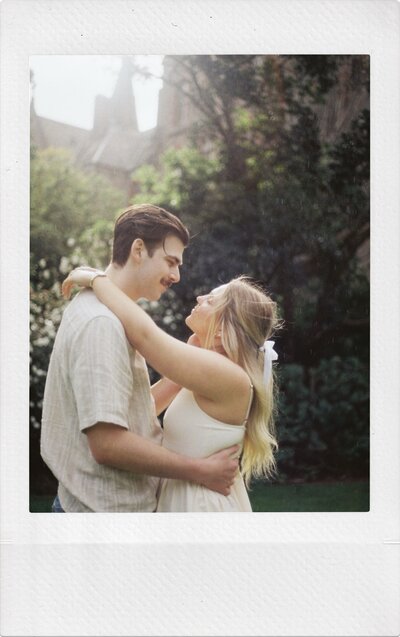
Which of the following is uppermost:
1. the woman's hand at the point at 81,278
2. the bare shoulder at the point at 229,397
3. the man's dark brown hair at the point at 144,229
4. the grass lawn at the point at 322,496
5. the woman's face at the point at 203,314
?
the man's dark brown hair at the point at 144,229

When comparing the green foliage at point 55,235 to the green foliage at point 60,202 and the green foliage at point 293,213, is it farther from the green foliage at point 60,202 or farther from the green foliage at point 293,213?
the green foliage at point 293,213

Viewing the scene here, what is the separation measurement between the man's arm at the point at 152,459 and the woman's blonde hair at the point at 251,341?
12 centimetres

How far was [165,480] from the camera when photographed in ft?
6.83

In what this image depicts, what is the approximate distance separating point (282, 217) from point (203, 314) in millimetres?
492

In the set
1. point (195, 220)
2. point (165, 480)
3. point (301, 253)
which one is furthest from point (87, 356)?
point (301, 253)

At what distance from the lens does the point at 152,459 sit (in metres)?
1.98

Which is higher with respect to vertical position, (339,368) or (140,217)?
(140,217)

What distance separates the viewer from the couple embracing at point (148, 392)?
1.94 metres

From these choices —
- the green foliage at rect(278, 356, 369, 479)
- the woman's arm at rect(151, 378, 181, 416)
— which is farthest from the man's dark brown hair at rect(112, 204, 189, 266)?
the green foliage at rect(278, 356, 369, 479)

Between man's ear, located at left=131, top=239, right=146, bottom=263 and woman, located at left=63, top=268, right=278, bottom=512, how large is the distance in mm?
126

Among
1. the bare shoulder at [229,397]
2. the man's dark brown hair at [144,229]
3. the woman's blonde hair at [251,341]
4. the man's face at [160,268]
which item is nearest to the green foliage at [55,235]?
the man's dark brown hair at [144,229]

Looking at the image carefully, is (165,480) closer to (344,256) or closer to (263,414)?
(263,414)

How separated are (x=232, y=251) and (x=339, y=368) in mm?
563

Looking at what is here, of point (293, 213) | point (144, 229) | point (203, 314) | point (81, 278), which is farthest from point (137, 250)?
point (293, 213)
